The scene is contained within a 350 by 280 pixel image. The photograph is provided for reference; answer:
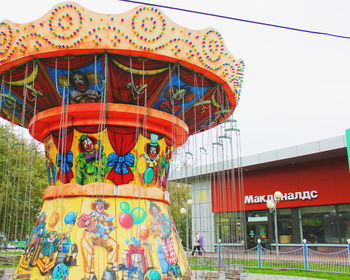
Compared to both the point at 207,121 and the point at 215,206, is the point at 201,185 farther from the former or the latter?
the point at 207,121

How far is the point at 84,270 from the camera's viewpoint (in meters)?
8.08

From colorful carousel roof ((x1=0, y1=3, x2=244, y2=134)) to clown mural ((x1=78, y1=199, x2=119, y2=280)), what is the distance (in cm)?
274

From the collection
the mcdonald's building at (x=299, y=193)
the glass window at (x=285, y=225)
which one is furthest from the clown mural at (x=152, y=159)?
the glass window at (x=285, y=225)

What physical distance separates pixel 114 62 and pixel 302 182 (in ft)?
60.4

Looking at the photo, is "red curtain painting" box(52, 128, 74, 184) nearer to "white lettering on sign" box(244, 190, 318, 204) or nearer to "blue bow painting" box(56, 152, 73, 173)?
Result: "blue bow painting" box(56, 152, 73, 173)

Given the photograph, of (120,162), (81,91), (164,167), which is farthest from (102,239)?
(81,91)

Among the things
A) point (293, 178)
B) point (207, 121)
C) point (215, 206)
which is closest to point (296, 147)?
point (293, 178)

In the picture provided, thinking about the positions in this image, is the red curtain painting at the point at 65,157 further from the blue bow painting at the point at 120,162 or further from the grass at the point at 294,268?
the grass at the point at 294,268

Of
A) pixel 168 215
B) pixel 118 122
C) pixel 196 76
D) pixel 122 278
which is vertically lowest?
pixel 122 278

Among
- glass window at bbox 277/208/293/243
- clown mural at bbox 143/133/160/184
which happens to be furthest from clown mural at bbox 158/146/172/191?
glass window at bbox 277/208/293/243

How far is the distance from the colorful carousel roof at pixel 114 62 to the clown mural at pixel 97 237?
2.74 meters

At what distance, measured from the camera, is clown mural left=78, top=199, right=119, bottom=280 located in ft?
26.7

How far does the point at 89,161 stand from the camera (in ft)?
30.3

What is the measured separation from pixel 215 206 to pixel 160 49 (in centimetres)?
2173
